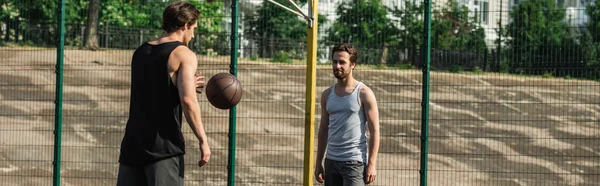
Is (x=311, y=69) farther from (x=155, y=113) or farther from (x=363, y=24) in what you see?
(x=155, y=113)

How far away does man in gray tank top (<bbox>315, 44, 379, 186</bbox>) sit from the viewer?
23.6 feet

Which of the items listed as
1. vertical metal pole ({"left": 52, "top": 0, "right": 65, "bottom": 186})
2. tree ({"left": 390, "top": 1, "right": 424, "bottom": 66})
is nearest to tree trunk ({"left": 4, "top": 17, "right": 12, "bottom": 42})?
vertical metal pole ({"left": 52, "top": 0, "right": 65, "bottom": 186})

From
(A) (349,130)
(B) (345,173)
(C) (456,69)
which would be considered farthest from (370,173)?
(C) (456,69)

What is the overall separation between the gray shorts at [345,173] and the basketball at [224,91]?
0.98 metres

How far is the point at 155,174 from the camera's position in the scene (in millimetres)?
5766

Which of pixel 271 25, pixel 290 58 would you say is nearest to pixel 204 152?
pixel 290 58

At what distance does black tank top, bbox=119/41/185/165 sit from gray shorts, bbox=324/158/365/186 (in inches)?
68.4

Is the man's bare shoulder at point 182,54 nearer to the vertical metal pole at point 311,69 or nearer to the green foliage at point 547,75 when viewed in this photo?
the vertical metal pole at point 311,69

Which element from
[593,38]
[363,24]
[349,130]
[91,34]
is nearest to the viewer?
A: [349,130]

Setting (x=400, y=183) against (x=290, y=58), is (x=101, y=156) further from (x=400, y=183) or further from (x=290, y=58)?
(x=400, y=183)

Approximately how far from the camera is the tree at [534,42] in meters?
10.3

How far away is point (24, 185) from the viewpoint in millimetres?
11570

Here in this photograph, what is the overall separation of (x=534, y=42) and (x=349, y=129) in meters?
4.40

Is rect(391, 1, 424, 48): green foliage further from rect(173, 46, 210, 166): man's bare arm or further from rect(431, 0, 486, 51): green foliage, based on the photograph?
rect(173, 46, 210, 166): man's bare arm
